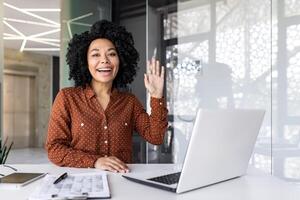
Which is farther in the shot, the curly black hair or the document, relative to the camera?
the curly black hair

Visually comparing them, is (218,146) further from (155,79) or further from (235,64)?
(235,64)

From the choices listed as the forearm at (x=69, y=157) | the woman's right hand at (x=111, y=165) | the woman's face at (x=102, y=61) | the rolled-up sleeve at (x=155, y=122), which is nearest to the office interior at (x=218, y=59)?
the rolled-up sleeve at (x=155, y=122)

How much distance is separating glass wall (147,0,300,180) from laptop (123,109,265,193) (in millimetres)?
1835

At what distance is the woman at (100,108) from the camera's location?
1.46m

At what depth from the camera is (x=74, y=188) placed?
0.88 m

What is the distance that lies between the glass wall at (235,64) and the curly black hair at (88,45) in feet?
4.26

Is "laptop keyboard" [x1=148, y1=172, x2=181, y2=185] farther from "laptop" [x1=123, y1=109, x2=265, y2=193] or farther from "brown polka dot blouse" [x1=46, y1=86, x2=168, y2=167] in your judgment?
"brown polka dot blouse" [x1=46, y1=86, x2=168, y2=167]

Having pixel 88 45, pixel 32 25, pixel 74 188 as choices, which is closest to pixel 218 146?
pixel 74 188

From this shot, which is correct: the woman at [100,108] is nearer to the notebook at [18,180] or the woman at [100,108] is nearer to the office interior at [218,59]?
the notebook at [18,180]

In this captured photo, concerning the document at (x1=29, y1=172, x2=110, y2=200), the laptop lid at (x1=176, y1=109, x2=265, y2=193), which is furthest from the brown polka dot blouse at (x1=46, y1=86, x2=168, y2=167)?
the laptop lid at (x1=176, y1=109, x2=265, y2=193)

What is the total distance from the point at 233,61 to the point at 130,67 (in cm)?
162

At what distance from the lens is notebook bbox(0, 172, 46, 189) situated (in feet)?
3.05

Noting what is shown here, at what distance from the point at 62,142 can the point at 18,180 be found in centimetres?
46

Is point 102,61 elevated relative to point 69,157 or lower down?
elevated
